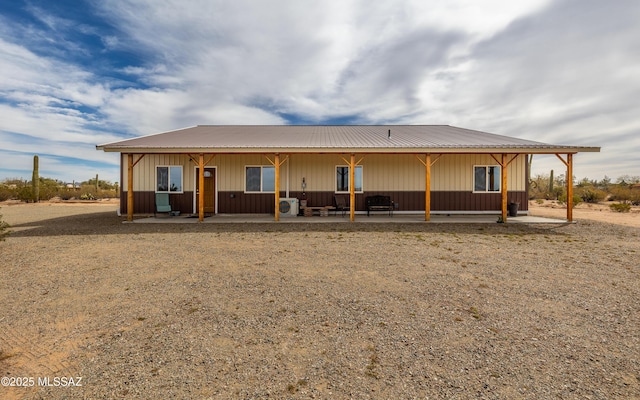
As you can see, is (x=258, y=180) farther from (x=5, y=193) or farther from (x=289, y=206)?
(x=5, y=193)

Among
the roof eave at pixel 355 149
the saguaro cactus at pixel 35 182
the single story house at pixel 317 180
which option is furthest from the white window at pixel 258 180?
the saguaro cactus at pixel 35 182

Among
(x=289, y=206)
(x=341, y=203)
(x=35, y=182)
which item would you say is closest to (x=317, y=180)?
(x=341, y=203)

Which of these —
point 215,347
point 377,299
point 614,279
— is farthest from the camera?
point 614,279

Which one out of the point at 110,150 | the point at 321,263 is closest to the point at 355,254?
the point at 321,263

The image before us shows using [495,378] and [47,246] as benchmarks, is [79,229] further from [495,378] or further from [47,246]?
[495,378]

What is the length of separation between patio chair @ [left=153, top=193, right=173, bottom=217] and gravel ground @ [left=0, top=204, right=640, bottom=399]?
17.0 ft

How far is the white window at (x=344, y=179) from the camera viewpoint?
12.6 meters

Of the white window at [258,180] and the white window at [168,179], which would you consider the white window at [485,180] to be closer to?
the white window at [258,180]

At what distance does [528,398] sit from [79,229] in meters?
11.1

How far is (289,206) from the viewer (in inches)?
472

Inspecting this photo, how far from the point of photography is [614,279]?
4.48 meters

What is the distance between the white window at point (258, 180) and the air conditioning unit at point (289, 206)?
97 centimetres

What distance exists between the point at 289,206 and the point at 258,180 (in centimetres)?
182

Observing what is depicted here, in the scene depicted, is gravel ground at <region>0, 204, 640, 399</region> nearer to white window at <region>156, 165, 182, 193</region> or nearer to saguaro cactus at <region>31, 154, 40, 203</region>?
white window at <region>156, 165, 182, 193</region>
